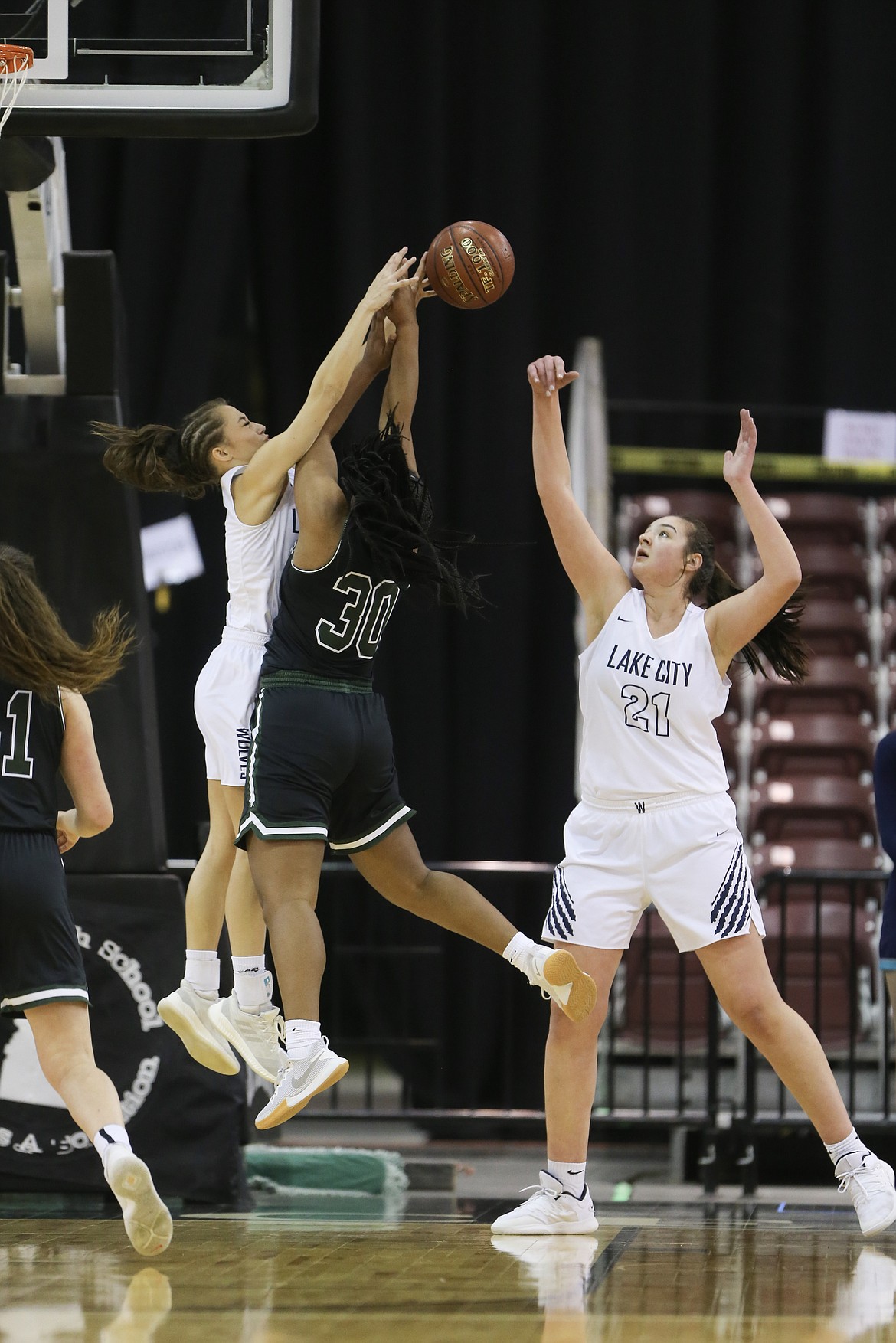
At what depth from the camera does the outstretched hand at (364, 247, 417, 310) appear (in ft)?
15.9

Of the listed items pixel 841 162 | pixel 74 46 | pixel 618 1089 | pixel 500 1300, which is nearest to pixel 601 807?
pixel 500 1300

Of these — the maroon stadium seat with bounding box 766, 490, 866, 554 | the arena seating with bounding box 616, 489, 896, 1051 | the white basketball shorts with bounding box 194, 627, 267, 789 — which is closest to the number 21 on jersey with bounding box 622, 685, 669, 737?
the white basketball shorts with bounding box 194, 627, 267, 789

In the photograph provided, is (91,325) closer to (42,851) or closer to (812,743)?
(42,851)

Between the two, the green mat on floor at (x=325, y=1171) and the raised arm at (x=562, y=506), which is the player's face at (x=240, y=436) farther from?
the green mat on floor at (x=325, y=1171)

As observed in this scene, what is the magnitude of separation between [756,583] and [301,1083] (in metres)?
1.92

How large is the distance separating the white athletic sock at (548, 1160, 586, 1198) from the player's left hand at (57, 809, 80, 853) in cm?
173

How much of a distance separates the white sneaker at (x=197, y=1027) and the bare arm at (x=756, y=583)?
184 centimetres

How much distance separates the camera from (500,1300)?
4.18 meters

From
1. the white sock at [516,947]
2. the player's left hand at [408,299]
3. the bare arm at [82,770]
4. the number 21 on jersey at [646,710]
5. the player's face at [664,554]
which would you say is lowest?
the white sock at [516,947]

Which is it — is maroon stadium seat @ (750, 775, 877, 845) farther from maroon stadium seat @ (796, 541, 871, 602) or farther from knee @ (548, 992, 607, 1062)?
knee @ (548, 992, 607, 1062)

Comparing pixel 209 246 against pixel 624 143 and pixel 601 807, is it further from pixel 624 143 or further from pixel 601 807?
pixel 601 807

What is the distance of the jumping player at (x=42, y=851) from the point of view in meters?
4.49

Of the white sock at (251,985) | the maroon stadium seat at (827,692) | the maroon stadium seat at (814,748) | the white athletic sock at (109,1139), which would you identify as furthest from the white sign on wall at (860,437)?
the white athletic sock at (109,1139)

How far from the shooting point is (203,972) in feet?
17.1
